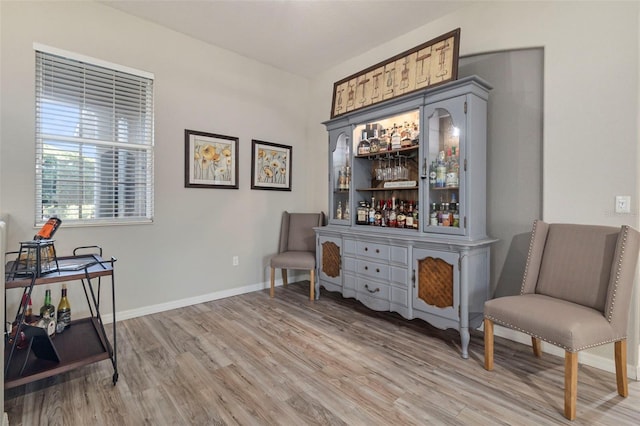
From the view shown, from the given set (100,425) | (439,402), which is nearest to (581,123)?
(439,402)

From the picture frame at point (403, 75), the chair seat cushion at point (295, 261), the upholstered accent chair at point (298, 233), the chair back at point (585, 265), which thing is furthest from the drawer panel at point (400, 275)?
the picture frame at point (403, 75)

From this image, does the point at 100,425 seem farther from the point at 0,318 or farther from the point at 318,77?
the point at 318,77

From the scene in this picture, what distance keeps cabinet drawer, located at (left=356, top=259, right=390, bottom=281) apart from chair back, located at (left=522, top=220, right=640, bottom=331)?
105 centimetres

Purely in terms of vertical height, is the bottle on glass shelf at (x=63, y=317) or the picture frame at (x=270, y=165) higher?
the picture frame at (x=270, y=165)

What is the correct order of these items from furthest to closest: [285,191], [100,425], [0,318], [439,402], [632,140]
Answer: [285,191], [632,140], [439,402], [100,425], [0,318]

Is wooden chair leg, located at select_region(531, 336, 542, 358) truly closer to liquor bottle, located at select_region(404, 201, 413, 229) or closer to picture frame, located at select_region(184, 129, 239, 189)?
liquor bottle, located at select_region(404, 201, 413, 229)

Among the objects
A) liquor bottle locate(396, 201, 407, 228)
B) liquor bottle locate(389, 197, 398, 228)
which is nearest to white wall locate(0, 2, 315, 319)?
liquor bottle locate(389, 197, 398, 228)

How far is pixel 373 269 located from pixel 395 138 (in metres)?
1.27

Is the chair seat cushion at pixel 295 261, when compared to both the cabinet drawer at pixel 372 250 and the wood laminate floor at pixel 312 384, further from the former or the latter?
the wood laminate floor at pixel 312 384

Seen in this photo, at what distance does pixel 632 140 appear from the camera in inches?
80.6

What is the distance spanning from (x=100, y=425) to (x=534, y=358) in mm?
2775

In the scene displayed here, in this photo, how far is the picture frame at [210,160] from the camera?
3.45 m

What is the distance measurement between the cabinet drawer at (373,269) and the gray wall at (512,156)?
91 centimetres

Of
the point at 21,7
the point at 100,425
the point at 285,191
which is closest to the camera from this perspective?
the point at 100,425
